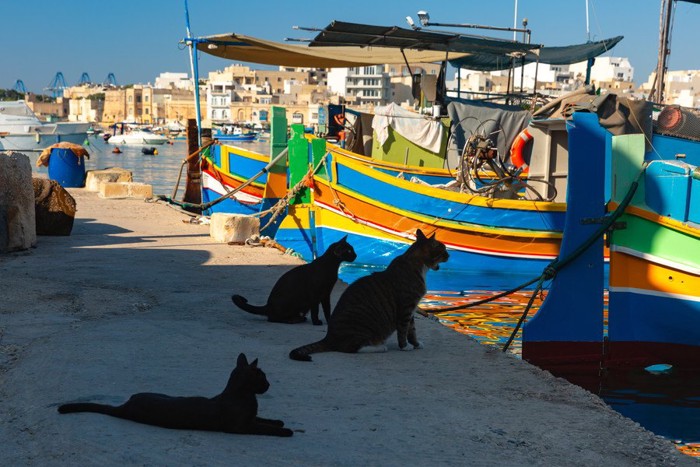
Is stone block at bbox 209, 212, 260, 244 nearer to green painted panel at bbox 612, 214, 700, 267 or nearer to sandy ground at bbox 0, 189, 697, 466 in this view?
sandy ground at bbox 0, 189, 697, 466

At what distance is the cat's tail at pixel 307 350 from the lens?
19.2ft

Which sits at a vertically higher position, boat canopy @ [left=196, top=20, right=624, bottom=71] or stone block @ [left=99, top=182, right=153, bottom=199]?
boat canopy @ [left=196, top=20, right=624, bottom=71]

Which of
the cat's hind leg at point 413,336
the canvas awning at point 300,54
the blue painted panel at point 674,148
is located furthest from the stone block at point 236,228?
the canvas awning at point 300,54

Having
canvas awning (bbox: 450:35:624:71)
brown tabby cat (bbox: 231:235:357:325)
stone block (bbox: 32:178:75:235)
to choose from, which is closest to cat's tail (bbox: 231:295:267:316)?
brown tabby cat (bbox: 231:235:357:325)

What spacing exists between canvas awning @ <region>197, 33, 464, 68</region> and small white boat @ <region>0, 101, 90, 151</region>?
2759 cm

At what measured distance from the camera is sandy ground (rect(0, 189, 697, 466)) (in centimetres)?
396

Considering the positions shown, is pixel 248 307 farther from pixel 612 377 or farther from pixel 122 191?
pixel 122 191

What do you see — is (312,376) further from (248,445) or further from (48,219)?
(48,219)

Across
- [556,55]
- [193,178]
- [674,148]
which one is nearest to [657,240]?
[674,148]

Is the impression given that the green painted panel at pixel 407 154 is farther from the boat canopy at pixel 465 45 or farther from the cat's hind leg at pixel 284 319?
the cat's hind leg at pixel 284 319

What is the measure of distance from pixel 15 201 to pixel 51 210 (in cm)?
217

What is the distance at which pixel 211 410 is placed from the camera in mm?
4102

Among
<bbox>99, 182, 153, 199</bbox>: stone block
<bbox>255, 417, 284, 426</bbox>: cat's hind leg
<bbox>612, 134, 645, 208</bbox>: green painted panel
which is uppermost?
<bbox>612, 134, 645, 208</bbox>: green painted panel

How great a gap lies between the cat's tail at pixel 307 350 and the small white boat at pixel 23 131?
136 ft
